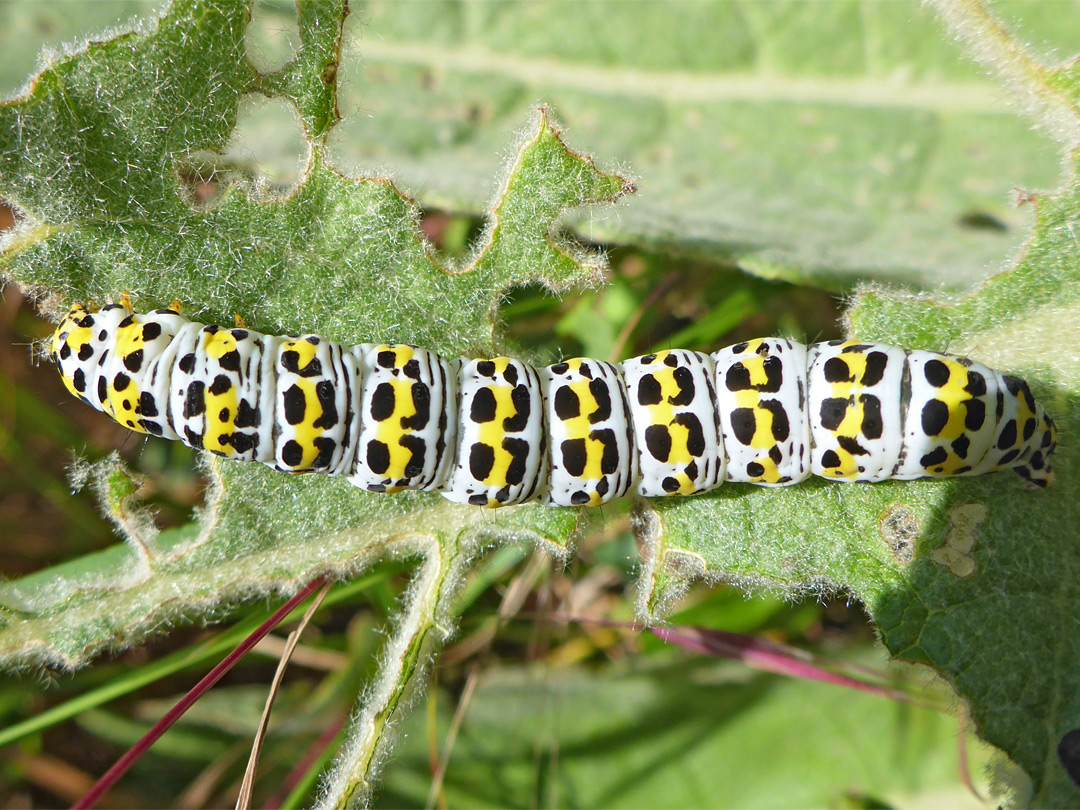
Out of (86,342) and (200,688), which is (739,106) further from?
(200,688)

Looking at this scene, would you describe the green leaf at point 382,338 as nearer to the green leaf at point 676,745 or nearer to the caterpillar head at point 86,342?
the caterpillar head at point 86,342

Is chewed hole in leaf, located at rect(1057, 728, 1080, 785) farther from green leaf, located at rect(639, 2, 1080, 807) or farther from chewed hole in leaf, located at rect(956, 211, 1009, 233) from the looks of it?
chewed hole in leaf, located at rect(956, 211, 1009, 233)

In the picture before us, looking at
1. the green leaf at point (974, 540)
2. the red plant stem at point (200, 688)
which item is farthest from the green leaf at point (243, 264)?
the green leaf at point (974, 540)

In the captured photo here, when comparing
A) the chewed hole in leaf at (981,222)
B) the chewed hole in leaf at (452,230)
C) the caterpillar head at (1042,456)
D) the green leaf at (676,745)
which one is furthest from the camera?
the chewed hole in leaf at (452,230)

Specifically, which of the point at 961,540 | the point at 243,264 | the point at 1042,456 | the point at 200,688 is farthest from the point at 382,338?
the point at 1042,456

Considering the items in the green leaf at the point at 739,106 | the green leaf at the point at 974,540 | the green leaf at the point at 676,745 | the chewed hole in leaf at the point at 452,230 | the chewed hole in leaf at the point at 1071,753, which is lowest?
the green leaf at the point at 676,745

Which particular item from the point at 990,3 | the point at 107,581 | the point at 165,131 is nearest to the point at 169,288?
the point at 165,131
